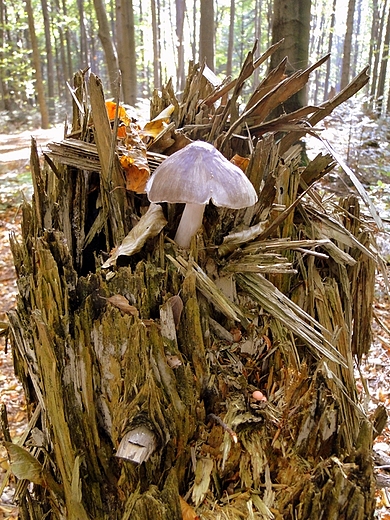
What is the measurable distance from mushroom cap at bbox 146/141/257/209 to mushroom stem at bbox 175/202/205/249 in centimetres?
15

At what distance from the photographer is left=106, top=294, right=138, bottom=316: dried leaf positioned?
5.19ft

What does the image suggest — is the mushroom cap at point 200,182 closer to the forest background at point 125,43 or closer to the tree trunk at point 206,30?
the forest background at point 125,43

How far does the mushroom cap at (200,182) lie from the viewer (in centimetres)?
162

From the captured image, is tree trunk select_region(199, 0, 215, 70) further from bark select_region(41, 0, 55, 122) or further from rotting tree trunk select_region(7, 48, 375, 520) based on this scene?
bark select_region(41, 0, 55, 122)

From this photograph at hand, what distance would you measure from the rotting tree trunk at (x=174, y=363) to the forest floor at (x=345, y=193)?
672 millimetres

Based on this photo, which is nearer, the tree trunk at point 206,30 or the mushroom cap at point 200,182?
the mushroom cap at point 200,182

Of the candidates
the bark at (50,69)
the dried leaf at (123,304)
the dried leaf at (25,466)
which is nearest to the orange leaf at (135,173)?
the dried leaf at (123,304)

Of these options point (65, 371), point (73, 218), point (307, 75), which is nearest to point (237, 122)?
point (307, 75)

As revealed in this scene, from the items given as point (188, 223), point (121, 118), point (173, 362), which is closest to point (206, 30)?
point (121, 118)

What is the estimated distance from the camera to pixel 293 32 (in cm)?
471

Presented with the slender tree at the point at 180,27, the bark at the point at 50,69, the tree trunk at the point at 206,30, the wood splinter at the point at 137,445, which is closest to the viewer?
the wood splinter at the point at 137,445

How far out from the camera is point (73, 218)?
6.49 ft

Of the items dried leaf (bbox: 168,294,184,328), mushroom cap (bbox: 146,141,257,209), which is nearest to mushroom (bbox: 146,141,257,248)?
mushroom cap (bbox: 146,141,257,209)

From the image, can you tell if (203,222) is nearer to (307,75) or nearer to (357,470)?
(307,75)
